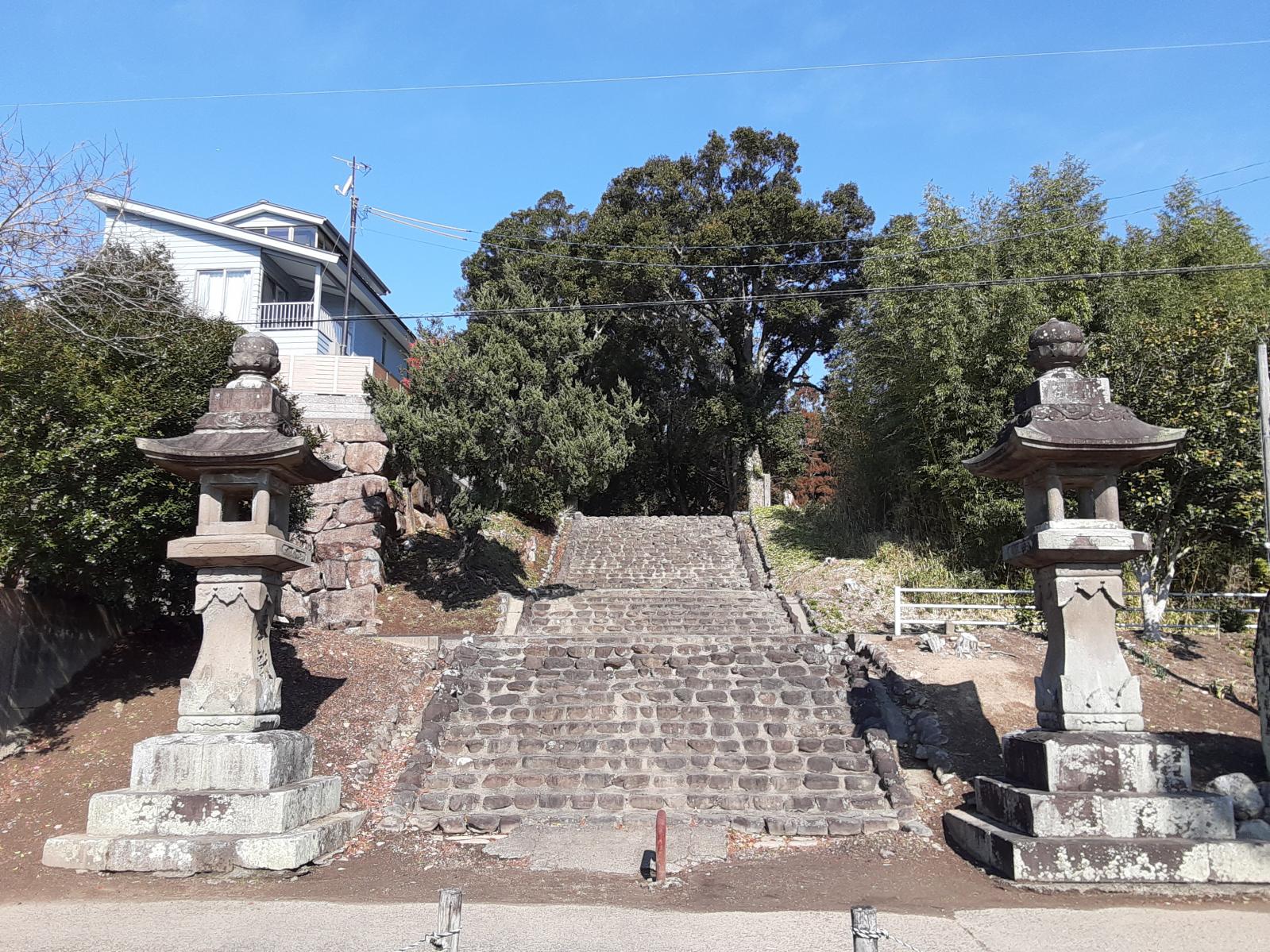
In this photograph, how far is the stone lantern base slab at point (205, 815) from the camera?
6711 millimetres

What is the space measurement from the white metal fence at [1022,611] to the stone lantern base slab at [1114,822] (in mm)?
6126

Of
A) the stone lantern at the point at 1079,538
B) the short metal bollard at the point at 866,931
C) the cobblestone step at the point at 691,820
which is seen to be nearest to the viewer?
the short metal bollard at the point at 866,931

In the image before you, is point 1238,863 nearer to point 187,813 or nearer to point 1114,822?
point 1114,822

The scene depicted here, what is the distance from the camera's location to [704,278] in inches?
1043

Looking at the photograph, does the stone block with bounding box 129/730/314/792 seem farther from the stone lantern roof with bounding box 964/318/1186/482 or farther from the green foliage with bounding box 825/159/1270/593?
the green foliage with bounding box 825/159/1270/593

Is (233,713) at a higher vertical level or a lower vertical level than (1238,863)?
higher

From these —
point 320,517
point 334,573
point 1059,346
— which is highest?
point 1059,346

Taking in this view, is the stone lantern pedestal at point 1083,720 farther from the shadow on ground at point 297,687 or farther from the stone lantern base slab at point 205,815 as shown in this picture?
the shadow on ground at point 297,687

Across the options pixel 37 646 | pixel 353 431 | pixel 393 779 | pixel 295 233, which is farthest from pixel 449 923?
pixel 295 233

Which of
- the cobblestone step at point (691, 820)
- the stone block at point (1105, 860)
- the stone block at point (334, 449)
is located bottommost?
the cobblestone step at point (691, 820)

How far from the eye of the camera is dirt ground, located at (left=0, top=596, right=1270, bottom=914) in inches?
255

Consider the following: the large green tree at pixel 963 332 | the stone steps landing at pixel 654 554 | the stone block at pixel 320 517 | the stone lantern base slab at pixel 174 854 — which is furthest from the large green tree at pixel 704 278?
the stone lantern base slab at pixel 174 854

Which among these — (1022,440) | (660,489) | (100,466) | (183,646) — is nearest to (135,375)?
(100,466)

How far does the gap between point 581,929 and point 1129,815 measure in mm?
4534
